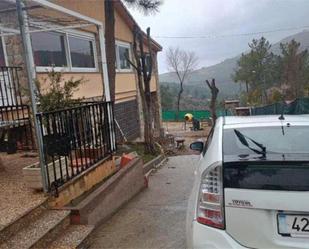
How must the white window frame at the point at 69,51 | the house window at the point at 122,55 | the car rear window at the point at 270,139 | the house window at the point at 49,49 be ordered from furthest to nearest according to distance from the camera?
1. the house window at the point at 122,55
2. the white window frame at the point at 69,51
3. the house window at the point at 49,49
4. the car rear window at the point at 270,139

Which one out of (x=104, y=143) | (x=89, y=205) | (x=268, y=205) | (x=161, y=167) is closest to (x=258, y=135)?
(x=268, y=205)

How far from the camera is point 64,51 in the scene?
10672mm

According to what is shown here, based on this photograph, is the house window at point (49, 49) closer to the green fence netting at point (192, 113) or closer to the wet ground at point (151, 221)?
the wet ground at point (151, 221)

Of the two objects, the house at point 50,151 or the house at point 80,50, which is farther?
the house at point 80,50

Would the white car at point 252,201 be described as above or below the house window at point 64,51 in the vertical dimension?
below

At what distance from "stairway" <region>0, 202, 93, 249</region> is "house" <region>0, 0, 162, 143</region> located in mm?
2944

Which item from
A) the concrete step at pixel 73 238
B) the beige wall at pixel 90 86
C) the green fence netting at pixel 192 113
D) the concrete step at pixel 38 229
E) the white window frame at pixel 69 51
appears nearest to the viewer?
the concrete step at pixel 38 229

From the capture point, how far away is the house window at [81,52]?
36.9 feet

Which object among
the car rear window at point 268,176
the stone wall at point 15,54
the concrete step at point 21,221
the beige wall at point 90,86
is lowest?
the concrete step at point 21,221

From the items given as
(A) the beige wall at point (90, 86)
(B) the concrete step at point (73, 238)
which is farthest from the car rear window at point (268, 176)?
(A) the beige wall at point (90, 86)

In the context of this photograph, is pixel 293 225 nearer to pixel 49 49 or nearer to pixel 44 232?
pixel 44 232

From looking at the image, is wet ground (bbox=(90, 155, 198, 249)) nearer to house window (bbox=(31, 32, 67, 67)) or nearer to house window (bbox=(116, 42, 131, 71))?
house window (bbox=(31, 32, 67, 67))

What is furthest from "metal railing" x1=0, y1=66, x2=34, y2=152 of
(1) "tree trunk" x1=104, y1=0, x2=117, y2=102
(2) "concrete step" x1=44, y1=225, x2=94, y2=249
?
(1) "tree trunk" x1=104, y1=0, x2=117, y2=102

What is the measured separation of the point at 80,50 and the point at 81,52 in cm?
9
